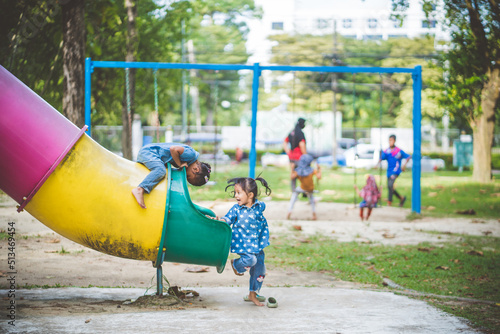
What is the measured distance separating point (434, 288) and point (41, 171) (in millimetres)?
4240

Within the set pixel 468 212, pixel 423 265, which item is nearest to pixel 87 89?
pixel 423 265

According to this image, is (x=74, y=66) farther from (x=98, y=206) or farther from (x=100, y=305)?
(x=100, y=305)

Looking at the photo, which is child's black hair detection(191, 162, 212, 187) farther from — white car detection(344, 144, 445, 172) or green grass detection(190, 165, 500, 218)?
white car detection(344, 144, 445, 172)

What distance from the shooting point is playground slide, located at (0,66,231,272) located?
4.62m

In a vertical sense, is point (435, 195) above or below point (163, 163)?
below

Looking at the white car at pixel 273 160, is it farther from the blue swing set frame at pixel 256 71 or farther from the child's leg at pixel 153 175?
the child's leg at pixel 153 175

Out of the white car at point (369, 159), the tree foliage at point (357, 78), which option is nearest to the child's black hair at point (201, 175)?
the white car at point (369, 159)

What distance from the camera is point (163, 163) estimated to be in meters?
5.05

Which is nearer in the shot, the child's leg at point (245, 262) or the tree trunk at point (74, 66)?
the child's leg at point (245, 262)

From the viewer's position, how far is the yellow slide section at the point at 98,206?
15.5 ft

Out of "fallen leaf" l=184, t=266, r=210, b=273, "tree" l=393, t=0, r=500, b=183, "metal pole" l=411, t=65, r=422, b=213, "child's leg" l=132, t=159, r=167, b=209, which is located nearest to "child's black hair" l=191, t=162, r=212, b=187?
"child's leg" l=132, t=159, r=167, b=209

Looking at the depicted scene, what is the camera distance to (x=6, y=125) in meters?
4.57

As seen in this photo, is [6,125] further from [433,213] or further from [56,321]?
[433,213]

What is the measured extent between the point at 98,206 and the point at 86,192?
149 mm
